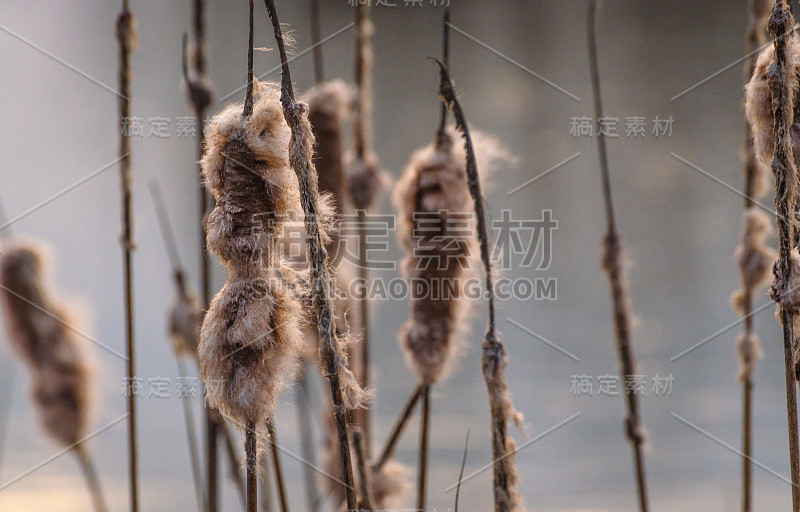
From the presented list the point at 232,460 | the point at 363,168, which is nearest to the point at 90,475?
the point at 232,460

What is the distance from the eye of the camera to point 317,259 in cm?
60

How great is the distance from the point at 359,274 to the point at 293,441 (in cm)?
30

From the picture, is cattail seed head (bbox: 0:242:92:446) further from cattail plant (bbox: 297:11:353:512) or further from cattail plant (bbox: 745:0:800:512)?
cattail plant (bbox: 745:0:800:512)

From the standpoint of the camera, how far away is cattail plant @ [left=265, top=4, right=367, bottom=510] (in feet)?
1.97

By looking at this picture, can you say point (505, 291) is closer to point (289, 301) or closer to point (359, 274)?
point (359, 274)

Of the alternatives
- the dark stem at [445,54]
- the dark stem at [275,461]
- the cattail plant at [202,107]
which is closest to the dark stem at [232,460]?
the cattail plant at [202,107]

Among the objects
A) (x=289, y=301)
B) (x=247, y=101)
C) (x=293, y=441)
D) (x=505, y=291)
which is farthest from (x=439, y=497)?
(x=247, y=101)

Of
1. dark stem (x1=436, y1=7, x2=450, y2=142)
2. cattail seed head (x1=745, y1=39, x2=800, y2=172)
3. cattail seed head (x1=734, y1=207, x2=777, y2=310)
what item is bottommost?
cattail seed head (x1=734, y1=207, x2=777, y2=310)

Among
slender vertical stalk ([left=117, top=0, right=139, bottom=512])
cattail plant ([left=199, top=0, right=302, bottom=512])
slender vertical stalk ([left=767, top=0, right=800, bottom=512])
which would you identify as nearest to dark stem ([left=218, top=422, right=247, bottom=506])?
slender vertical stalk ([left=117, top=0, right=139, bottom=512])

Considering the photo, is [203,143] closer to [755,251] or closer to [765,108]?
[765,108]

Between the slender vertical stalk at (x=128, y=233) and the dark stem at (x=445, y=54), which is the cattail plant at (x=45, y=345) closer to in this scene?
the slender vertical stalk at (x=128, y=233)

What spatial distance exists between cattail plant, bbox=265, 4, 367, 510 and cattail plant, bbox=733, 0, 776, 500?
0.67 metres

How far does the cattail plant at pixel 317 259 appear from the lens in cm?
60

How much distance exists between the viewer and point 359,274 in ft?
3.71
